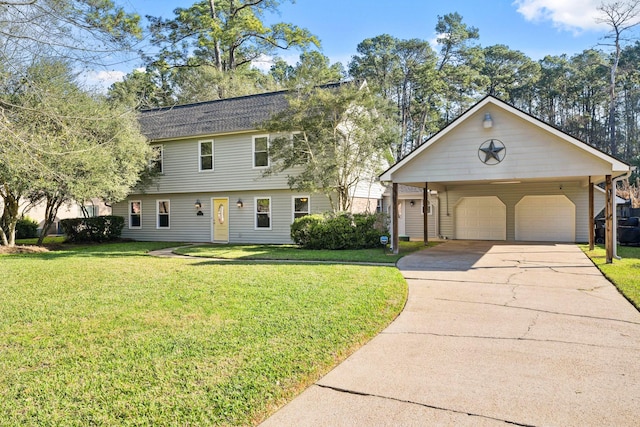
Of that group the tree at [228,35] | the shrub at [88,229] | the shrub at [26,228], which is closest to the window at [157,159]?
the shrub at [88,229]

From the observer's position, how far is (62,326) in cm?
496

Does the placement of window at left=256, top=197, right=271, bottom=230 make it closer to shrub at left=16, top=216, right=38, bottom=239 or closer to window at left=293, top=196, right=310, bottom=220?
window at left=293, top=196, right=310, bottom=220

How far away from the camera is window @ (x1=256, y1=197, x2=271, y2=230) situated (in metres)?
17.0

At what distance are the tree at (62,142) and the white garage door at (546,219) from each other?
14554 millimetres

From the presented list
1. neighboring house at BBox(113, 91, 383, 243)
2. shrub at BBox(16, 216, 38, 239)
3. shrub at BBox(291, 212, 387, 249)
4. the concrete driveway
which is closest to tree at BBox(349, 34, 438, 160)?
neighboring house at BBox(113, 91, 383, 243)

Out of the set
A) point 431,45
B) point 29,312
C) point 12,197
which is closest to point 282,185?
point 12,197

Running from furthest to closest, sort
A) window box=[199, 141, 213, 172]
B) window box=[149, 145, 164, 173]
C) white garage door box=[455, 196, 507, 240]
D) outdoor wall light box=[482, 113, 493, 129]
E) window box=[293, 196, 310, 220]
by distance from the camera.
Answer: window box=[149, 145, 164, 173] → window box=[199, 141, 213, 172] → white garage door box=[455, 196, 507, 240] → window box=[293, 196, 310, 220] → outdoor wall light box=[482, 113, 493, 129]

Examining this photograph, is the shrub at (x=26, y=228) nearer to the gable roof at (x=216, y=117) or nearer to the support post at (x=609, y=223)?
the gable roof at (x=216, y=117)

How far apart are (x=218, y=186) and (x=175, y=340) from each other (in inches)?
537

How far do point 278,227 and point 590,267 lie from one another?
1079 cm

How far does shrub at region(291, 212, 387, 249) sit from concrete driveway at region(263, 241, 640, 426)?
253 inches

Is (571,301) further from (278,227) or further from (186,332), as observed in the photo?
(278,227)

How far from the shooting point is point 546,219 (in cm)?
1627

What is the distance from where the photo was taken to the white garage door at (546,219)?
15.9 metres
